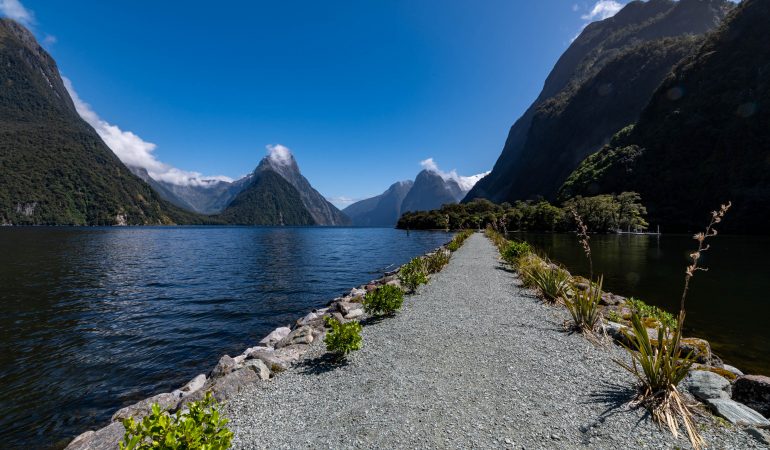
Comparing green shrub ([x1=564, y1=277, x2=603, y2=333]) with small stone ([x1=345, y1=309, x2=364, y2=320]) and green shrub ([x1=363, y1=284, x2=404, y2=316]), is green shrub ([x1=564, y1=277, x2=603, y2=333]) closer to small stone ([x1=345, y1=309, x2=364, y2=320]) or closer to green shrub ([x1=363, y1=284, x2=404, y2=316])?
green shrub ([x1=363, y1=284, x2=404, y2=316])

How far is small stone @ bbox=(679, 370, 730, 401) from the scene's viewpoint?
562 centimetres

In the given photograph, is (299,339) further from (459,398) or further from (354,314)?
(459,398)

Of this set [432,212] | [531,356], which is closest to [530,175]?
[432,212]

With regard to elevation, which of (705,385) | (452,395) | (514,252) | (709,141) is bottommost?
(452,395)

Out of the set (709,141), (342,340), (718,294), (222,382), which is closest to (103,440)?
(222,382)

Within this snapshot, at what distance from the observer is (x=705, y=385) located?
579cm

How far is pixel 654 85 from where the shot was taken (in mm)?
159875

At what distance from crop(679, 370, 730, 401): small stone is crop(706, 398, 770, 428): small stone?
0.16m

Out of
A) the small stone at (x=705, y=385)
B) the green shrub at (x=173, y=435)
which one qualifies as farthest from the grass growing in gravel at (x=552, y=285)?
the green shrub at (x=173, y=435)

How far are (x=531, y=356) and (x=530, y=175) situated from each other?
8357 inches

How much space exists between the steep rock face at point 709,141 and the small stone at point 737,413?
9889cm

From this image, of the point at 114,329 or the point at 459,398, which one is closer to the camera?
the point at 459,398

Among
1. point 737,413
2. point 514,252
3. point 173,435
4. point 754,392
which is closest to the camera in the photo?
point 173,435

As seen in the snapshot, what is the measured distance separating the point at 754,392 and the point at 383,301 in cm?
866
